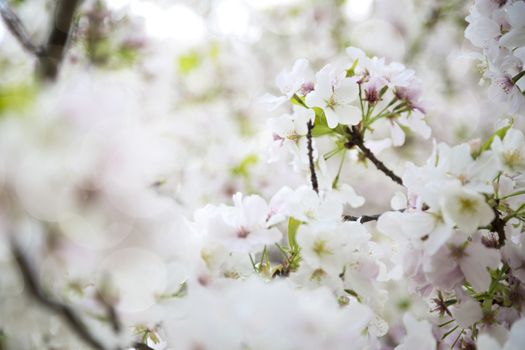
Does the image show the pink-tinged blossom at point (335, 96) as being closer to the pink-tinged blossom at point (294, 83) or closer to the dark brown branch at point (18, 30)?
the pink-tinged blossom at point (294, 83)

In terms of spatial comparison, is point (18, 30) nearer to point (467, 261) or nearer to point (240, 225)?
point (240, 225)

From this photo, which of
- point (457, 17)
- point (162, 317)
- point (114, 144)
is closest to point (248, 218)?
point (162, 317)

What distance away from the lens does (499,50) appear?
1.28 metres

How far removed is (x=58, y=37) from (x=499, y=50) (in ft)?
4.50

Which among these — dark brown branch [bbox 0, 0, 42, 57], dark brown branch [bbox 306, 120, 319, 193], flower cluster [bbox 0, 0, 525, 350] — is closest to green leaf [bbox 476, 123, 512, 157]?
flower cluster [bbox 0, 0, 525, 350]

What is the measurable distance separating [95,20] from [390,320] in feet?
9.18

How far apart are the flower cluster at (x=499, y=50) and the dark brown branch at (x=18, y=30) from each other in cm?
137

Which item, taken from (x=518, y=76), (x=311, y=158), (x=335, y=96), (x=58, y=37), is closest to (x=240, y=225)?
(x=311, y=158)

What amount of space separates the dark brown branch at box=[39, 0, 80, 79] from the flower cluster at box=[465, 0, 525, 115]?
1217 millimetres

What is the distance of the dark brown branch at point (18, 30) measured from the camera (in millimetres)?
1507

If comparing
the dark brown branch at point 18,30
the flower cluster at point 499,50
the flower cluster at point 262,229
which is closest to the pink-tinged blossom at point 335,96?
the flower cluster at point 262,229

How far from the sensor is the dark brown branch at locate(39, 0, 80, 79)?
55.2 inches

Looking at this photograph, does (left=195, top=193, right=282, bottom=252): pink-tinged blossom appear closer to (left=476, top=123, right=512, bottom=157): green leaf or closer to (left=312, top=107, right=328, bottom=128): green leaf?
(left=312, top=107, right=328, bottom=128): green leaf

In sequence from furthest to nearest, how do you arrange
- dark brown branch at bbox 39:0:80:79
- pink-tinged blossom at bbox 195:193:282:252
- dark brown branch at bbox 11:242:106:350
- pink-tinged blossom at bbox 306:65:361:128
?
1. dark brown branch at bbox 39:0:80:79
2. pink-tinged blossom at bbox 306:65:361:128
3. pink-tinged blossom at bbox 195:193:282:252
4. dark brown branch at bbox 11:242:106:350
